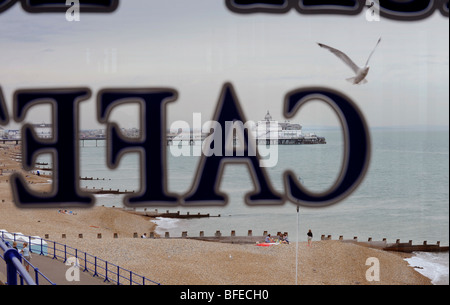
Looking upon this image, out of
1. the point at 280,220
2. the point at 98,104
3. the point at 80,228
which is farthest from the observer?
the point at 280,220

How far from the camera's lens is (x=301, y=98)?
15453 mm

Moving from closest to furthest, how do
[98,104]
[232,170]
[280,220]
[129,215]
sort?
[98,104]
[129,215]
[280,220]
[232,170]

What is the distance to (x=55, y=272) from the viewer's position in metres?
14.7

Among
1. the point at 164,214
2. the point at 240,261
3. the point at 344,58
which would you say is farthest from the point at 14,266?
the point at 164,214

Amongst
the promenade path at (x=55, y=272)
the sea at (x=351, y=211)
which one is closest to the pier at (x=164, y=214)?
the sea at (x=351, y=211)

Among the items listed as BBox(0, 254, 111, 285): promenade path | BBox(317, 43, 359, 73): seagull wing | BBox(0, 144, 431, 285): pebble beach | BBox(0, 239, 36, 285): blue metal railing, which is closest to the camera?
BBox(0, 239, 36, 285): blue metal railing

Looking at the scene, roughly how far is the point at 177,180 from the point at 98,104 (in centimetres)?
5928

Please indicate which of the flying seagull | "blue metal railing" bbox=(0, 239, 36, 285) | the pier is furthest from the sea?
"blue metal railing" bbox=(0, 239, 36, 285)

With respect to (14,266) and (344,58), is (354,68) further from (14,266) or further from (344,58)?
(14,266)

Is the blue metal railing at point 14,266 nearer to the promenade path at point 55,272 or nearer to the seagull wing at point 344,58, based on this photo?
the promenade path at point 55,272

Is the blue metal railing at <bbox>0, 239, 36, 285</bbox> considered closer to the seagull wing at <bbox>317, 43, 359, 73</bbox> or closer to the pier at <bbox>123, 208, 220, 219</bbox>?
the seagull wing at <bbox>317, 43, 359, 73</bbox>

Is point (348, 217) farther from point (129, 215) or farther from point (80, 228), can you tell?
point (80, 228)

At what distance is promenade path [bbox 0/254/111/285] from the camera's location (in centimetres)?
1379
